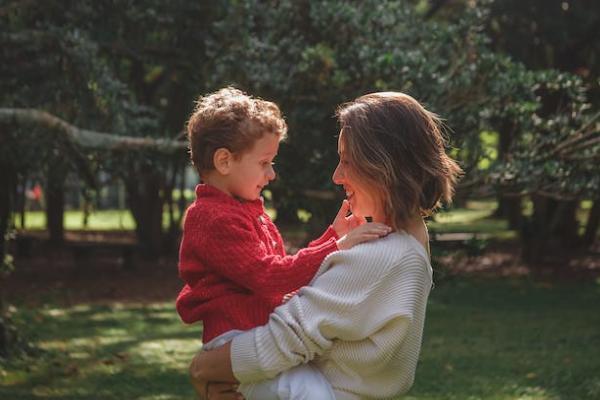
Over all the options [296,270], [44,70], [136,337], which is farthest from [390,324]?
[136,337]

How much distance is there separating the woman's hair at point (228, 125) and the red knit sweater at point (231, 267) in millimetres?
139

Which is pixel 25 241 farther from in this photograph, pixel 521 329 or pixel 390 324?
pixel 390 324

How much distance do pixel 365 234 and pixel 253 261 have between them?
1.27 feet

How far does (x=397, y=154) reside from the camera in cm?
303

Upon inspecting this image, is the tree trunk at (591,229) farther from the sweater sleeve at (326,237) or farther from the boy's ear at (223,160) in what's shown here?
the boy's ear at (223,160)

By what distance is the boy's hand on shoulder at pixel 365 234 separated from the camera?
9.95 feet

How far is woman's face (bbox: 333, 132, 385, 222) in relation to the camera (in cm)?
310

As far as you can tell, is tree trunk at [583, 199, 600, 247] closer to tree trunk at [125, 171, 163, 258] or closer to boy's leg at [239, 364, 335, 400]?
tree trunk at [125, 171, 163, 258]

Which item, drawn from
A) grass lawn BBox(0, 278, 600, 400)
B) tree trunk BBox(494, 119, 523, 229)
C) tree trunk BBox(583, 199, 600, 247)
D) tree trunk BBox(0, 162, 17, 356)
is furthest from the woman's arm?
tree trunk BBox(583, 199, 600, 247)

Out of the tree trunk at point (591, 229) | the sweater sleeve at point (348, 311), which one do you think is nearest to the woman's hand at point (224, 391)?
the sweater sleeve at point (348, 311)

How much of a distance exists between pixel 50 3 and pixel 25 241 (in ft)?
36.6

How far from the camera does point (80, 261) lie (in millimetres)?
18797

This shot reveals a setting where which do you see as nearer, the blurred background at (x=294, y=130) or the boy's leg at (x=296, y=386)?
the boy's leg at (x=296, y=386)

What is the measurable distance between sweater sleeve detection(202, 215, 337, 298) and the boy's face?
0.16 meters
